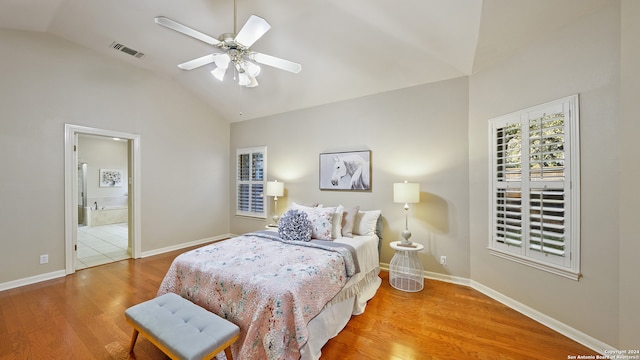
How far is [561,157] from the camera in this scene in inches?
87.4

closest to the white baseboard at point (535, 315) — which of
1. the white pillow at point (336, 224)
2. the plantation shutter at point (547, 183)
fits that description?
the plantation shutter at point (547, 183)

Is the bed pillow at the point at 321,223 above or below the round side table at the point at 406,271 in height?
above

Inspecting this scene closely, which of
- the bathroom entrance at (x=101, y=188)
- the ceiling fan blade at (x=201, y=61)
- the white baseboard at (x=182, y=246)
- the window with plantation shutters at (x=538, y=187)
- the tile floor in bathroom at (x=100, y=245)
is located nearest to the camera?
the window with plantation shutters at (x=538, y=187)

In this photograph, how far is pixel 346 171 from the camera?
159 inches

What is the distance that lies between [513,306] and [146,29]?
566cm

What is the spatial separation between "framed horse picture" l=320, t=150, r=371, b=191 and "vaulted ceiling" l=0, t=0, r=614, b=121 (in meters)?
1.02

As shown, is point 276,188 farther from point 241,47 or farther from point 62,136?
point 62,136

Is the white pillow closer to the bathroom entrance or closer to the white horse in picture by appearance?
the white horse in picture

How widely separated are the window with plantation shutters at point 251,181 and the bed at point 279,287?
2.29 metres

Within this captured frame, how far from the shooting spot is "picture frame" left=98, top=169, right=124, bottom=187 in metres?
7.56

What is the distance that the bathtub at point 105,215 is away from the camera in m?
6.96

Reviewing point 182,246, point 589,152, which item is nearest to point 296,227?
point 589,152

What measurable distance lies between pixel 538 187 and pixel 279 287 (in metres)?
2.66

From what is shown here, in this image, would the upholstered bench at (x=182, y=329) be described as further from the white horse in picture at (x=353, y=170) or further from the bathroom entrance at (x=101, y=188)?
the bathroom entrance at (x=101, y=188)
